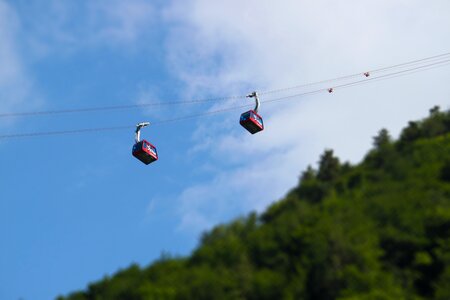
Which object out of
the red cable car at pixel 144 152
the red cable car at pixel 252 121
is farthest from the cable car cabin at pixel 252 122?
the red cable car at pixel 144 152

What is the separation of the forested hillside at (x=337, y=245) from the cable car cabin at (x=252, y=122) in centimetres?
857

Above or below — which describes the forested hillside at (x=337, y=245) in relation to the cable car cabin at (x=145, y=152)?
below

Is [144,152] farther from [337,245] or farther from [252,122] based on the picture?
[337,245]

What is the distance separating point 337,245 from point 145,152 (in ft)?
42.7

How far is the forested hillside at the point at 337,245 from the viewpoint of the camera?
38.8m

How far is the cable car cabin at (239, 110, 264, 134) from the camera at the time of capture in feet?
128

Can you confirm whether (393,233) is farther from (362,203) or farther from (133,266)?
(133,266)

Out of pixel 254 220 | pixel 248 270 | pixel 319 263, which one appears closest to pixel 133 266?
pixel 254 220

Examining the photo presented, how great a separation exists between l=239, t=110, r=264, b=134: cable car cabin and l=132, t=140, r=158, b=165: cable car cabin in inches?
212

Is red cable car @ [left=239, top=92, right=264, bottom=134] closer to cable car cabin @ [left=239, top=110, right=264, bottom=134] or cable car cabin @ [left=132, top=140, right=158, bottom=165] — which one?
cable car cabin @ [left=239, top=110, right=264, bottom=134]

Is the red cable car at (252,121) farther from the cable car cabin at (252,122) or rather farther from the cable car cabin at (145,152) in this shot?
the cable car cabin at (145,152)

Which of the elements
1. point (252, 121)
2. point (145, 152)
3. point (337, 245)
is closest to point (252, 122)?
point (252, 121)

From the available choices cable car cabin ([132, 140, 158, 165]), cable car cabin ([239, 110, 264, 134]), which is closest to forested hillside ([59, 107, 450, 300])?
cable car cabin ([239, 110, 264, 134])

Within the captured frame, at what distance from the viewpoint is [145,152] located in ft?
126
